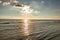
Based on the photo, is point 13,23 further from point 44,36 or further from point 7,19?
point 44,36

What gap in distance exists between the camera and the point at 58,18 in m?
2.55

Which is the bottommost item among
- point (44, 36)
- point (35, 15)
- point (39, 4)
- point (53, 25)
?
point (44, 36)

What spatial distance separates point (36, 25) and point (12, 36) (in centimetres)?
40

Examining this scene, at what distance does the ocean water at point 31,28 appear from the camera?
2.50 metres

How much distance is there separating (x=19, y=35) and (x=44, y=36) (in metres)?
0.38

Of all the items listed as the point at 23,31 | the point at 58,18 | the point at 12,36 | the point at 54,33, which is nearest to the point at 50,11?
the point at 58,18

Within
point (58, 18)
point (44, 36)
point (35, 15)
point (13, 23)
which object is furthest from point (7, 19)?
point (58, 18)

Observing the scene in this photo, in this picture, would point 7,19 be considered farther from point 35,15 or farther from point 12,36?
point 35,15

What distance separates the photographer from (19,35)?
2490 mm

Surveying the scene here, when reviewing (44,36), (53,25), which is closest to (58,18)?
(53,25)

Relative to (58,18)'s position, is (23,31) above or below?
below

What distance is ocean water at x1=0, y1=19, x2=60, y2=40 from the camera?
8.21ft

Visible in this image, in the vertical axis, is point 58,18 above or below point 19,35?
above

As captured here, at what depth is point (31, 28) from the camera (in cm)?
254
